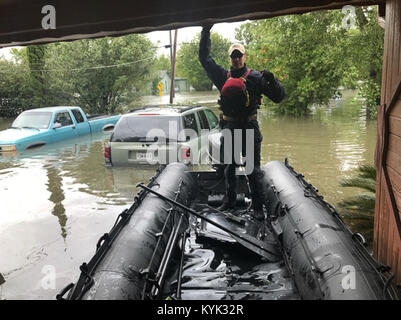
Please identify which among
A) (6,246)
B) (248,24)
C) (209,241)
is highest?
(248,24)

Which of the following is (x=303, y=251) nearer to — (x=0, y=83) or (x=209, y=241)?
(x=209, y=241)

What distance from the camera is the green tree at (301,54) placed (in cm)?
1529

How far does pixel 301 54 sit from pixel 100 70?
513 inches

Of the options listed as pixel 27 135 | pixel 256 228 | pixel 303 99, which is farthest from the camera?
pixel 303 99

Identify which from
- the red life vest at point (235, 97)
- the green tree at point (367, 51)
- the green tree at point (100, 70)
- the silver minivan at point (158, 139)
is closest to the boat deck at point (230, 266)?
the red life vest at point (235, 97)

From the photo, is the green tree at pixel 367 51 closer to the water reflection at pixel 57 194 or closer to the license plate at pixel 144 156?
the license plate at pixel 144 156

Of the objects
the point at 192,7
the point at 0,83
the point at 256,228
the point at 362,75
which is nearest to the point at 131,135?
the point at 256,228

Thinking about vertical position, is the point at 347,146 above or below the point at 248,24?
below

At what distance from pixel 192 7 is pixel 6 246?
16.4 ft

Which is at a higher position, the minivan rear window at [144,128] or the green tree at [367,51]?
the green tree at [367,51]

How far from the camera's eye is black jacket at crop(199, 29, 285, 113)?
4.86m

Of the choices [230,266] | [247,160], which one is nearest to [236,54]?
[247,160]

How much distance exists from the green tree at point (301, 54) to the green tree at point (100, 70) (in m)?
7.59

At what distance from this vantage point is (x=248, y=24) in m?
21.2
